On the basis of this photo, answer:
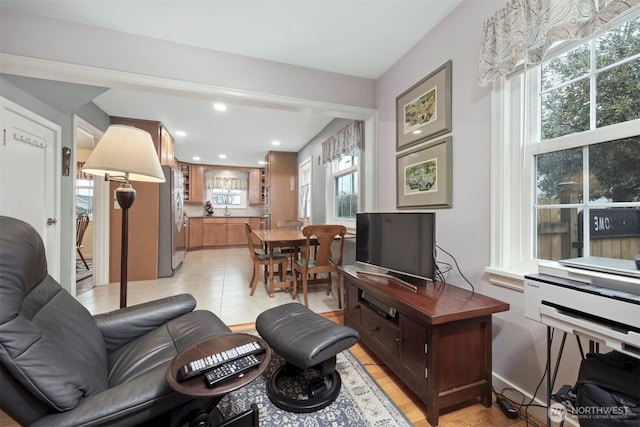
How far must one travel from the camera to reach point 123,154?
158 centimetres

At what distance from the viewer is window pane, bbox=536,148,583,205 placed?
1263 millimetres

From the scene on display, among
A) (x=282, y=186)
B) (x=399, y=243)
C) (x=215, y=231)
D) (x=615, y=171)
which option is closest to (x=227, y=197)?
(x=215, y=231)

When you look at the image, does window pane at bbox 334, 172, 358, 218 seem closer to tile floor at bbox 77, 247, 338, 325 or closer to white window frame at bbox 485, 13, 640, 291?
tile floor at bbox 77, 247, 338, 325

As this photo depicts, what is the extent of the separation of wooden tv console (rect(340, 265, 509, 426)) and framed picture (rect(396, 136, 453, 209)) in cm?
71

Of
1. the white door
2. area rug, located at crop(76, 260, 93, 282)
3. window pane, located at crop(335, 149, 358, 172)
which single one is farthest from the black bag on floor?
area rug, located at crop(76, 260, 93, 282)

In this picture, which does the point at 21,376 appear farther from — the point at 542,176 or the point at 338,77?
the point at 338,77

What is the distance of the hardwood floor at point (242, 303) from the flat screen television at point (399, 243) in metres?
0.67

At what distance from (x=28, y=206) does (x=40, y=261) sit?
5.72 feet

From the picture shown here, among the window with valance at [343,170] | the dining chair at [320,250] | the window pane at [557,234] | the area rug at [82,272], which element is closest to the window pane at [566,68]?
the window pane at [557,234]

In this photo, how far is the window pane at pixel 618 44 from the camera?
1081mm

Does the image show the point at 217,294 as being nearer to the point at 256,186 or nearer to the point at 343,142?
the point at 343,142

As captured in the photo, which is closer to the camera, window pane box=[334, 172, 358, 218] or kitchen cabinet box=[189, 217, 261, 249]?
window pane box=[334, 172, 358, 218]

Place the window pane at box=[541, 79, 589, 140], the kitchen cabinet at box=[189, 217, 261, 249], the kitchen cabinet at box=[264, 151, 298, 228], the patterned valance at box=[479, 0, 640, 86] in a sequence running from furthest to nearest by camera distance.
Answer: the kitchen cabinet at box=[189, 217, 261, 249] → the kitchen cabinet at box=[264, 151, 298, 228] → the window pane at box=[541, 79, 589, 140] → the patterned valance at box=[479, 0, 640, 86]

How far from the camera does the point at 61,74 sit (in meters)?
1.87
